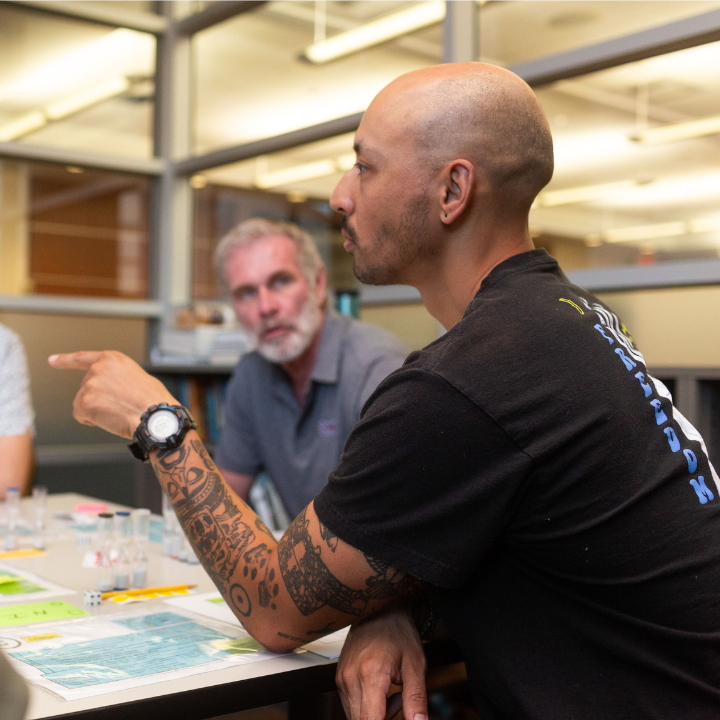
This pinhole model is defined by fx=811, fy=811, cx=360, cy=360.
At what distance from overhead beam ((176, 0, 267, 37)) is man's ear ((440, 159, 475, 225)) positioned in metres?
2.94

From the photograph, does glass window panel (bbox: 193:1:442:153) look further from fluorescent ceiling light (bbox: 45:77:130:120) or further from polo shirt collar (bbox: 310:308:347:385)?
polo shirt collar (bbox: 310:308:347:385)

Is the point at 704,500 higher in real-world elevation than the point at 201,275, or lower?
lower

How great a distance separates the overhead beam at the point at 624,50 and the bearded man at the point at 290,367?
2.79 ft

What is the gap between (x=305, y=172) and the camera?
11.3 feet

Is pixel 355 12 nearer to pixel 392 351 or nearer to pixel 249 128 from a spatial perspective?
pixel 249 128

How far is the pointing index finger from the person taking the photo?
1250 millimetres

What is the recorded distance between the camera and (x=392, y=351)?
2141 millimetres

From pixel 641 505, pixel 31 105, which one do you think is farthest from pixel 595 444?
pixel 31 105

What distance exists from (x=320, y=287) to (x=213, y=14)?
203 cm

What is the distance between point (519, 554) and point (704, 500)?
217 millimetres

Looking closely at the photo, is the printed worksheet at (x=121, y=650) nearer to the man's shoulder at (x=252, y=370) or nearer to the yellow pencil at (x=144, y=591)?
the yellow pencil at (x=144, y=591)

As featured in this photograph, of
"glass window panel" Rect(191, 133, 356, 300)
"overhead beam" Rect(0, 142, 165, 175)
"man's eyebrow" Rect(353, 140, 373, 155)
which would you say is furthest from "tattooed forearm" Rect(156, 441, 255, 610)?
"overhead beam" Rect(0, 142, 165, 175)

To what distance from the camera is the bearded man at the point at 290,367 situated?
2123 millimetres

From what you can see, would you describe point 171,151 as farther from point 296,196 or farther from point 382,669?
point 382,669
